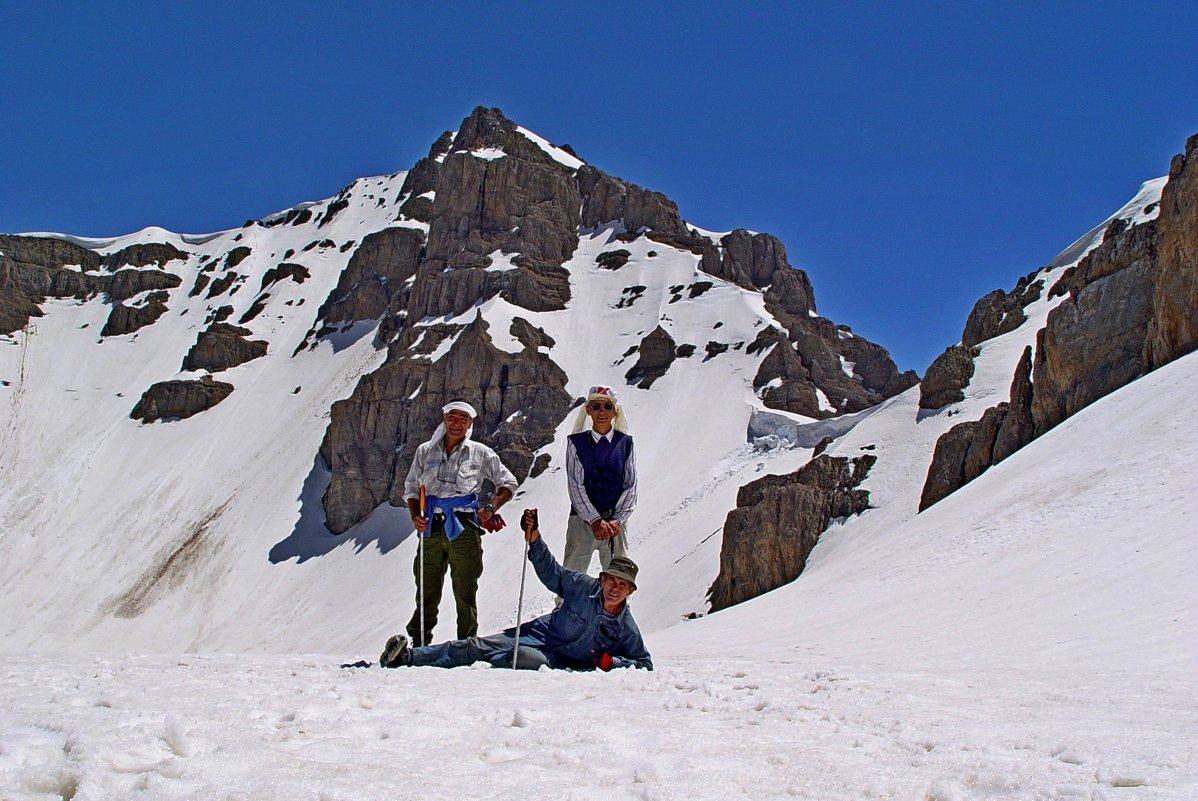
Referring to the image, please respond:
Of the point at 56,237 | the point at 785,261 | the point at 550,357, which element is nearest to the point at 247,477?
the point at 550,357

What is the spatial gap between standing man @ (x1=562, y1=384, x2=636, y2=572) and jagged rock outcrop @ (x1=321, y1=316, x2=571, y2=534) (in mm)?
57554

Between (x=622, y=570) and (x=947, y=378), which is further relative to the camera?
(x=947, y=378)

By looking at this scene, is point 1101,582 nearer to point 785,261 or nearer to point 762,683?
point 762,683

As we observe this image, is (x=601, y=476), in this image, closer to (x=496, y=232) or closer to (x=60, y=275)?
(x=496, y=232)

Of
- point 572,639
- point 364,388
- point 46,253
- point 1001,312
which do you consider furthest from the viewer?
point 46,253

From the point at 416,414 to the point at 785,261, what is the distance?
46.6m

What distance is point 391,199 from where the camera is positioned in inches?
5246

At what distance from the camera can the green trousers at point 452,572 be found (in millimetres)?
8852

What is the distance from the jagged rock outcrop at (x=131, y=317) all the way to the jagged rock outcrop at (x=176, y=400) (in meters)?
25.6

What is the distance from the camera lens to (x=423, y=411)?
7144 cm

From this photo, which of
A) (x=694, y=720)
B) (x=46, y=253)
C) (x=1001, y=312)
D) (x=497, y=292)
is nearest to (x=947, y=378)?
(x=1001, y=312)

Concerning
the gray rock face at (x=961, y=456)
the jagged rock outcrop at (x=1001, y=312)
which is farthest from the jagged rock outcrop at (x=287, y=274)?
the gray rock face at (x=961, y=456)

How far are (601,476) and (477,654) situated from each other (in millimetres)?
2490

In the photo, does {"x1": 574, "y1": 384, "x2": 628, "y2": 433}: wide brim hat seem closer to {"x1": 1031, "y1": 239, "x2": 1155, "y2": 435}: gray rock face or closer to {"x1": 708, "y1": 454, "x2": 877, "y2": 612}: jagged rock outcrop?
{"x1": 1031, "y1": 239, "x2": 1155, "y2": 435}: gray rock face
